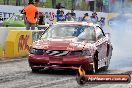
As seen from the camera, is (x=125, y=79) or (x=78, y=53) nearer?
(x=125, y=79)

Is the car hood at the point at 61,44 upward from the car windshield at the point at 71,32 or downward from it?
downward

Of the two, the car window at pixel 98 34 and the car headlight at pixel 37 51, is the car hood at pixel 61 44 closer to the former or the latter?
the car headlight at pixel 37 51

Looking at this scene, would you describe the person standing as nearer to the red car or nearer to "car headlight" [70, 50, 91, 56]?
the red car

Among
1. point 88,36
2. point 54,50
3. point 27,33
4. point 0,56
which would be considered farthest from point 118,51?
point 54,50

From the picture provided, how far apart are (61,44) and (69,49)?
0.33m

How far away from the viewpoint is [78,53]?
11211 mm

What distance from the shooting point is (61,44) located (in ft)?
37.4

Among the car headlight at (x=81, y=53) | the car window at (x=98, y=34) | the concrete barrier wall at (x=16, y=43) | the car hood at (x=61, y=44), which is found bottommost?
the concrete barrier wall at (x=16, y=43)

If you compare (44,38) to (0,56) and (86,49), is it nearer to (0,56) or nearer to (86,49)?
(86,49)

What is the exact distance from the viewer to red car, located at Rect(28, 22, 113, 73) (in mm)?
11156

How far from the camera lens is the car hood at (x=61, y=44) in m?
11.2

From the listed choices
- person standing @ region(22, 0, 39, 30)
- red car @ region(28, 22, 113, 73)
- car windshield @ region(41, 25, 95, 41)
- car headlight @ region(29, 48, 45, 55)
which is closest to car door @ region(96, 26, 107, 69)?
red car @ region(28, 22, 113, 73)

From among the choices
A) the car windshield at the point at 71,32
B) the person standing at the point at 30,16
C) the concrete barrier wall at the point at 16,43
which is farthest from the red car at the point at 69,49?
the person standing at the point at 30,16

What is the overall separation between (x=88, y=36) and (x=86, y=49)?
114 cm
